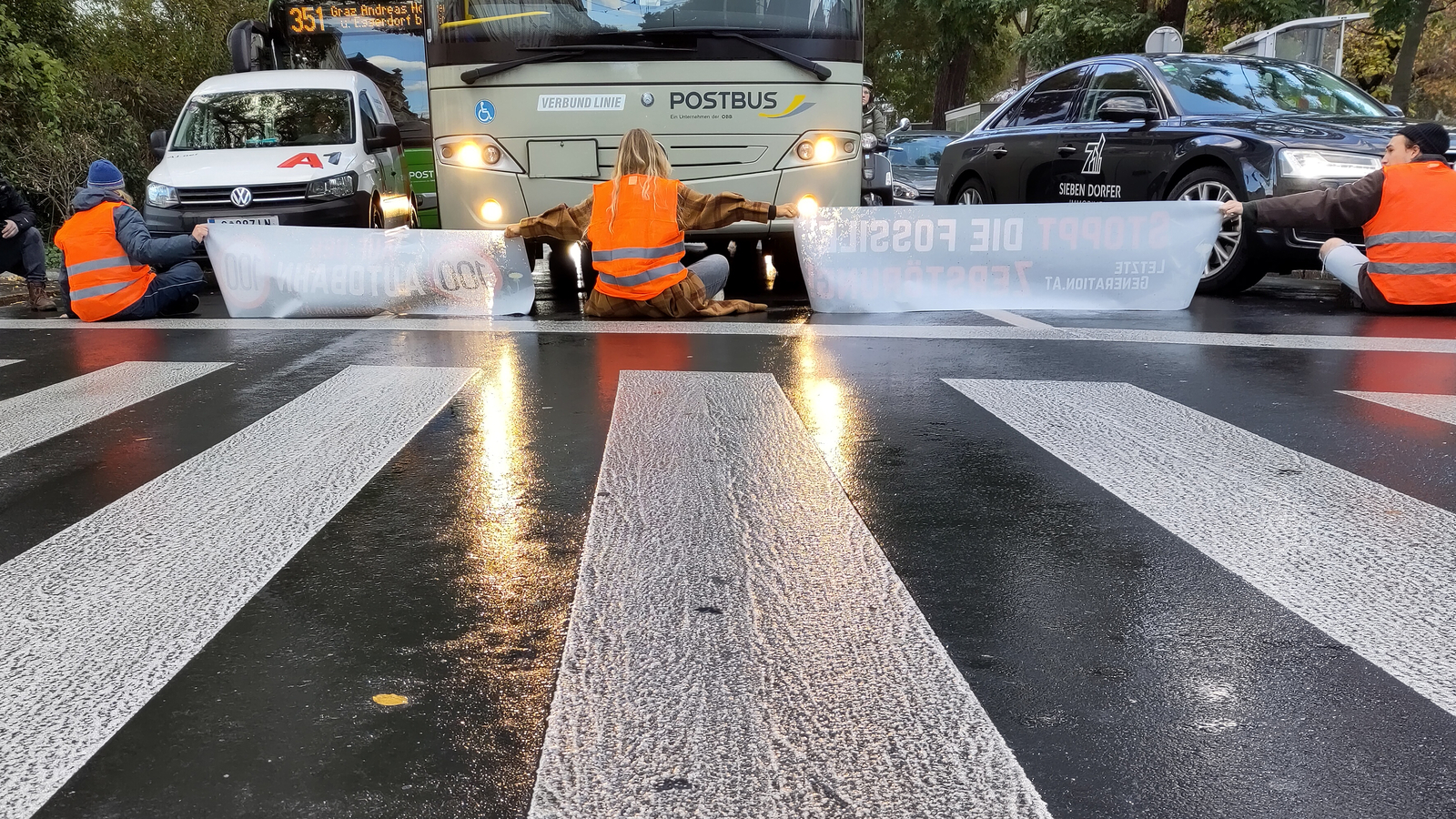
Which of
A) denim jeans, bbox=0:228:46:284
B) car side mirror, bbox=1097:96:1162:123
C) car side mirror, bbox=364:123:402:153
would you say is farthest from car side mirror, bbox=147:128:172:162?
car side mirror, bbox=1097:96:1162:123

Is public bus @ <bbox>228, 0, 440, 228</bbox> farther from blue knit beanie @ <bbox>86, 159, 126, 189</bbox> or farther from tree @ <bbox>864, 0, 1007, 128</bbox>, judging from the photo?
tree @ <bbox>864, 0, 1007, 128</bbox>

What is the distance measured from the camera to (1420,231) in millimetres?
8344

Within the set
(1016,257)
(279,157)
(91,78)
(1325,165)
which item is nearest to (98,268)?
(279,157)

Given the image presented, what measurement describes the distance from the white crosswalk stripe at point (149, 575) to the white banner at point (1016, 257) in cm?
444

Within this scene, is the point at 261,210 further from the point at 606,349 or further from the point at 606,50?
the point at 606,349

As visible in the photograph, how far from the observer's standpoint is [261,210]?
40.2 ft

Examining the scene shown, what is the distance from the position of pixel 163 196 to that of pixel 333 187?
1.56 m

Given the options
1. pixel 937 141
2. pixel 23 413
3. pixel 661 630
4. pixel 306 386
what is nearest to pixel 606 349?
pixel 306 386

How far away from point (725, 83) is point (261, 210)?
5.13m

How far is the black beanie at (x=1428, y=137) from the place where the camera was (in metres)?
8.47

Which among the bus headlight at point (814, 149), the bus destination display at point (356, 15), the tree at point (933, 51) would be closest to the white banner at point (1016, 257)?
the bus headlight at point (814, 149)

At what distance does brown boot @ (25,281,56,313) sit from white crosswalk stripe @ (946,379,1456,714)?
26.1 ft

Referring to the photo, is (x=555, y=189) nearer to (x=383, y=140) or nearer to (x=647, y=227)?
(x=647, y=227)

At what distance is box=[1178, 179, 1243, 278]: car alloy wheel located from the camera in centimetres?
976
